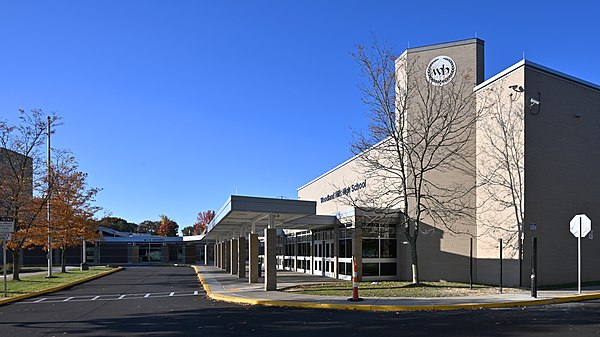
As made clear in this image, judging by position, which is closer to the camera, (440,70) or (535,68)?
(535,68)

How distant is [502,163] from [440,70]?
537 cm

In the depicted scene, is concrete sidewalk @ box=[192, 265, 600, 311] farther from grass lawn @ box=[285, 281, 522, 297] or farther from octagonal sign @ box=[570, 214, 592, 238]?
octagonal sign @ box=[570, 214, 592, 238]

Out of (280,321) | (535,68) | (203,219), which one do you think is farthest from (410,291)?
(203,219)

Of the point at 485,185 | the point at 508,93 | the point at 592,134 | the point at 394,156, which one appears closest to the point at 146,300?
the point at 394,156

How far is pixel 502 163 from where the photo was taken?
873 inches

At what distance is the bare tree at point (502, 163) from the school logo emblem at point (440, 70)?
1.77 metres

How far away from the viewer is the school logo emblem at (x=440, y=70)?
24575 mm

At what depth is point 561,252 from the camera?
21.3 m

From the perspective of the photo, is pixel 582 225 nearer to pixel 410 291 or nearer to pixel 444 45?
pixel 410 291

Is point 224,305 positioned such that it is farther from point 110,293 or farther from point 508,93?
point 508,93

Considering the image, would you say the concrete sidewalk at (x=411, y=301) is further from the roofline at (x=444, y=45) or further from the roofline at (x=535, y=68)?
the roofline at (x=444, y=45)

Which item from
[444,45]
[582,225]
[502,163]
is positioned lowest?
[582,225]

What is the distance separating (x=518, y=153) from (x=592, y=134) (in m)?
4.09

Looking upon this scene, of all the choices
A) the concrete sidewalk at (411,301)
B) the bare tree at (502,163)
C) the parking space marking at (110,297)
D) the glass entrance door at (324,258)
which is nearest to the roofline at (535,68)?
the bare tree at (502,163)
